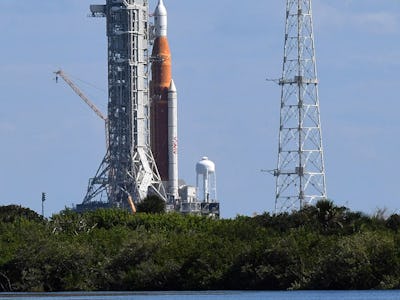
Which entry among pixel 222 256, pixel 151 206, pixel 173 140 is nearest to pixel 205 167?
pixel 173 140

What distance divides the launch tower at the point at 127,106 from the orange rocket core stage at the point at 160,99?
2836 millimetres

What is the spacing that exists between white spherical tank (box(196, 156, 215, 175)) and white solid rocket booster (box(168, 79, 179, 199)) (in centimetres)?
251

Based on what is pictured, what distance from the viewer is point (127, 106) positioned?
5915 inches

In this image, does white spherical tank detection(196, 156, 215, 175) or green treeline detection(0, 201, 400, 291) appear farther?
white spherical tank detection(196, 156, 215, 175)

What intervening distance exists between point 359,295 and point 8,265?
2508 cm

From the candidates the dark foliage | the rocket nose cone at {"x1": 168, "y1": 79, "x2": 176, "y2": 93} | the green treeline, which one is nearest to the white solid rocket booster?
the rocket nose cone at {"x1": 168, "y1": 79, "x2": 176, "y2": 93}

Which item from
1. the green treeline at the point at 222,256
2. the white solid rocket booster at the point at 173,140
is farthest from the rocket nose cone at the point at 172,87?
the green treeline at the point at 222,256

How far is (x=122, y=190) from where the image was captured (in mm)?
152500

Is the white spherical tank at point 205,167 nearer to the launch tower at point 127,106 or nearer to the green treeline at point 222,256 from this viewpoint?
the launch tower at point 127,106

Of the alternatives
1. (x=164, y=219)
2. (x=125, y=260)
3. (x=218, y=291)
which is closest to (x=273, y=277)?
(x=218, y=291)

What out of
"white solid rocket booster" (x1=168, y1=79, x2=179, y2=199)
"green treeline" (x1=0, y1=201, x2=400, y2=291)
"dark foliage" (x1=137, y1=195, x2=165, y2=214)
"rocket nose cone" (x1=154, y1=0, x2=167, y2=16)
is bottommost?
"green treeline" (x1=0, y1=201, x2=400, y2=291)

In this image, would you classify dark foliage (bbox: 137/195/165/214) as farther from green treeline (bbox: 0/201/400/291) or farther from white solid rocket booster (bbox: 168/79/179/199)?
white solid rocket booster (bbox: 168/79/179/199)

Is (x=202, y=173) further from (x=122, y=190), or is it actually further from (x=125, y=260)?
(x=125, y=260)

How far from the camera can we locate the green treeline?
6638 centimetres
